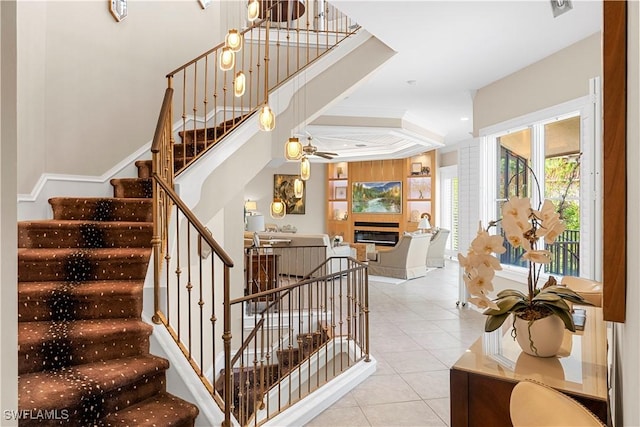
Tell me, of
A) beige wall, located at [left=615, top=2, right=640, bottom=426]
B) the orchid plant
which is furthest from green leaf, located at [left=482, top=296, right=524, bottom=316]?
beige wall, located at [left=615, top=2, right=640, bottom=426]

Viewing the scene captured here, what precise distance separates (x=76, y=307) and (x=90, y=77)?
2722 mm

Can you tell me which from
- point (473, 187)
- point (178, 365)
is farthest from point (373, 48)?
point (178, 365)

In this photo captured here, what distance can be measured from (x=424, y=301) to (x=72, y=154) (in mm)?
5286

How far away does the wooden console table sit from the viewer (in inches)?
46.3

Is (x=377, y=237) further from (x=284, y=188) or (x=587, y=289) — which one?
(x=587, y=289)

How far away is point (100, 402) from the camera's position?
204 cm

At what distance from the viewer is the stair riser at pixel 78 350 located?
7.11 feet

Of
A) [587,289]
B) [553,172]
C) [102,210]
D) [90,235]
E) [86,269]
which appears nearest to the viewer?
[587,289]

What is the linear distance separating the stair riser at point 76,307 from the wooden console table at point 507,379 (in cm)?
211

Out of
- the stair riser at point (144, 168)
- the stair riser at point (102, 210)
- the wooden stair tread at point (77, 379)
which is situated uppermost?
the stair riser at point (144, 168)

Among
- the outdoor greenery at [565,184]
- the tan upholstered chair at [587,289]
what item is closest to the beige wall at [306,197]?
the outdoor greenery at [565,184]

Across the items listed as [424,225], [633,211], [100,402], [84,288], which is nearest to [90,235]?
[84,288]

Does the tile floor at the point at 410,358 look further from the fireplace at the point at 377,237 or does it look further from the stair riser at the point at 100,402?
the fireplace at the point at 377,237

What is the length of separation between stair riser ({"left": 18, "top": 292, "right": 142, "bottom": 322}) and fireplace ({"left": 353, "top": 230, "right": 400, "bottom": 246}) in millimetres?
10132
